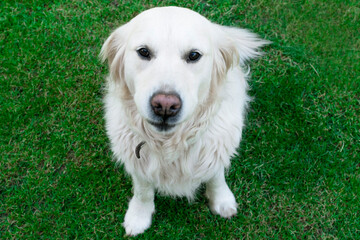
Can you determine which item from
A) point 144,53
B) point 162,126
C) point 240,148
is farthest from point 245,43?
point 162,126

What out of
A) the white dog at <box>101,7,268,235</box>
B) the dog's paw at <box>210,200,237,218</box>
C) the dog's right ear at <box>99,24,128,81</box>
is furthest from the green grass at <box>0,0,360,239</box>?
the dog's right ear at <box>99,24,128,81</box>

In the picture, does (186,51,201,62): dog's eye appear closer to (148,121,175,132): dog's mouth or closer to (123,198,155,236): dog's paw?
(148,121,175,132): dog's mouth

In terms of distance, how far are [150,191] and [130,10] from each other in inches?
91.2

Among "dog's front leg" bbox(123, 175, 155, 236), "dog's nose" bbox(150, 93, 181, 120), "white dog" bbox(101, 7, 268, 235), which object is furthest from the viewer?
"dog's front leg" bbox(123, 175, 155, 236)

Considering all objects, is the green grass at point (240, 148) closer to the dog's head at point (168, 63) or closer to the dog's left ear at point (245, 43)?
the dog's left ear at point (245, 43)

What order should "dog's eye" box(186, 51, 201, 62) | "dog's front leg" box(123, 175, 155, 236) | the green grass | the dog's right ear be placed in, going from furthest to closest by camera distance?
the green grass → "dog's front leg" box(123, 175, 155, 236) → the dog's right ear → "dog's eye" box(186, 51, 201, 62)

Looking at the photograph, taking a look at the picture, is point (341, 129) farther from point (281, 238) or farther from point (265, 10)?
point (265, 10)

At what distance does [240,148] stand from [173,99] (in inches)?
74.4

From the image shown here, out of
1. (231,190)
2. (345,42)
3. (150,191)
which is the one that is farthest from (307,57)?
(150,191)

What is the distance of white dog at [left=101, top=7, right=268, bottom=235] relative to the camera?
2.05 metres

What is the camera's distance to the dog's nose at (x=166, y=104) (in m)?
1.95

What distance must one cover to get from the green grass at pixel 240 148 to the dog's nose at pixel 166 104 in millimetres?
1665

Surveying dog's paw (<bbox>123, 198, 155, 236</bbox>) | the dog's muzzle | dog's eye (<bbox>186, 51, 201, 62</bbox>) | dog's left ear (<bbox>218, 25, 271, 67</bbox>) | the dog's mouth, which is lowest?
dog's paw (<bbox>123, 198, 155, 236</bbox>)

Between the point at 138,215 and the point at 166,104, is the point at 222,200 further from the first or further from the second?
the point at 166,104
